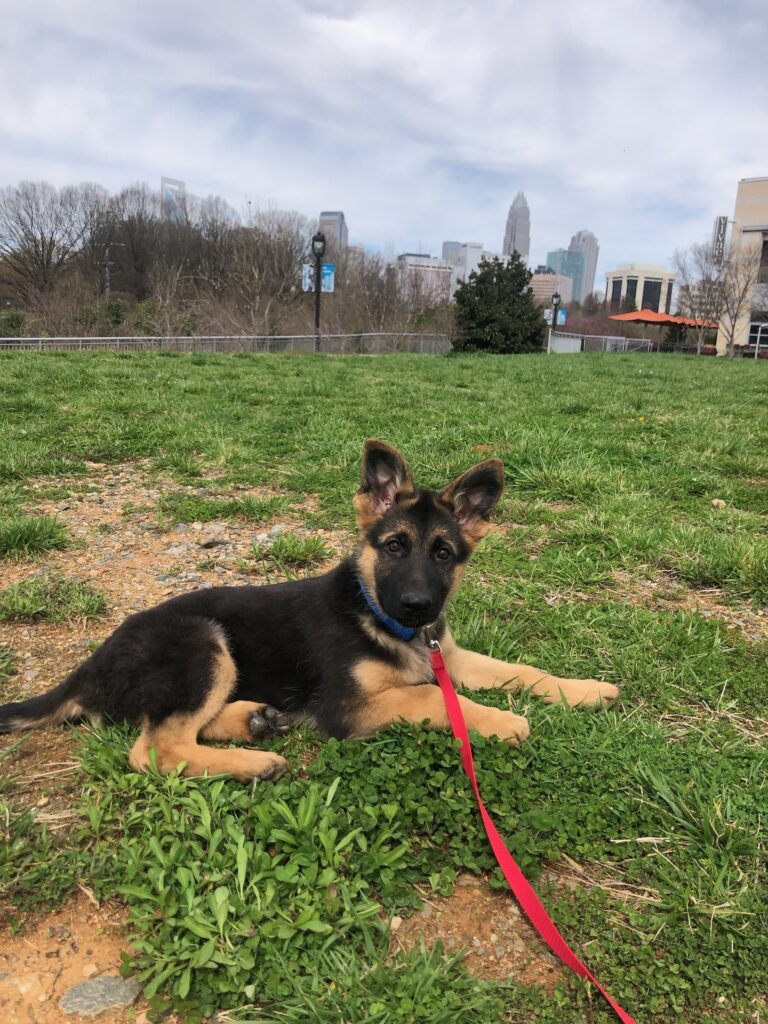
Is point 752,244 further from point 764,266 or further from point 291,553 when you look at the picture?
point 291,553

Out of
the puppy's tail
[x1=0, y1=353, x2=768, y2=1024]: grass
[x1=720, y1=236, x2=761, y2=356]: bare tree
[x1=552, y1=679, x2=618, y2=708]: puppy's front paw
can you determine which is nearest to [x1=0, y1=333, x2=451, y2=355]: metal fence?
[x1=0, y1=353, x2=768, y2=1024]: grass

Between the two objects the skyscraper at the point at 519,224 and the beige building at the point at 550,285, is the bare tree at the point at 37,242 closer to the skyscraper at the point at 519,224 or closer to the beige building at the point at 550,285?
the beige building at the point at 550,285

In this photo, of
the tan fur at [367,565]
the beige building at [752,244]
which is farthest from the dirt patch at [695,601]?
the beige building at [752,244]

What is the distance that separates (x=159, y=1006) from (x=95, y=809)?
2.65ft

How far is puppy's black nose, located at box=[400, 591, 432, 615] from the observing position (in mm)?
2898

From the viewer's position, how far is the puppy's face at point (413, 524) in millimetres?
3156

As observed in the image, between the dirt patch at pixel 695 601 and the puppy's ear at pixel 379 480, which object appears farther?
the dirt patch at pixel 695 601

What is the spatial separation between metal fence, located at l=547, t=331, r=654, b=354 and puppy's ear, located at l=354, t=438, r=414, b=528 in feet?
152

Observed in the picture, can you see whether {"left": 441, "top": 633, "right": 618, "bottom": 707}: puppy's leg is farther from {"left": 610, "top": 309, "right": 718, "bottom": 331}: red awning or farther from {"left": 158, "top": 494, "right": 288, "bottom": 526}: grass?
{"left": 610, "top": 309, "right": 718, "bottom": 331}: red awning

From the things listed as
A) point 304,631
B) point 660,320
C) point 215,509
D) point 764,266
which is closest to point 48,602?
point 304,631

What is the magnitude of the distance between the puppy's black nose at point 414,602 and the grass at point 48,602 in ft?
6.98

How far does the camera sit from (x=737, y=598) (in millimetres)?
4430

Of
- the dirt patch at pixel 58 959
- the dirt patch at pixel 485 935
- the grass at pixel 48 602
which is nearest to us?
the dirt patch at pixel 58 959

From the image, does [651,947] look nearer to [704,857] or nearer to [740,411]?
[704,857]
